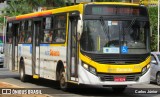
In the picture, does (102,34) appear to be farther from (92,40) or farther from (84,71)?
(84,71)

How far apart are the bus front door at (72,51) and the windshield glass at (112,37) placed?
2.16 ft

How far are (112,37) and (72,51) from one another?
166 centimetres

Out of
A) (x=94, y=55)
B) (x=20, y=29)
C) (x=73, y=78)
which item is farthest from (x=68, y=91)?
(x=20, y=29)

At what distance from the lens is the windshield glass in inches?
612

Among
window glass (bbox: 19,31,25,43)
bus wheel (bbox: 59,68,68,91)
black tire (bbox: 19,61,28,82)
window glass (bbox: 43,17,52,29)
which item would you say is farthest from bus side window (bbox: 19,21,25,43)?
bus wheel (bbox: 59,68,68,91)

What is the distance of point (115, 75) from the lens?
15328 millimetres

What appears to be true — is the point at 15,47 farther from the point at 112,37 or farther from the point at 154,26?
the point at 154,26

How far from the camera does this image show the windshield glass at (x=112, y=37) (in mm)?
15547

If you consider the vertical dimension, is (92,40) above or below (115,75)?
above

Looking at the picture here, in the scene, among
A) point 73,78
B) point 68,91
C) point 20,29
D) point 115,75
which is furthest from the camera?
point 20,29

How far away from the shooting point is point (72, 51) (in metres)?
16.6

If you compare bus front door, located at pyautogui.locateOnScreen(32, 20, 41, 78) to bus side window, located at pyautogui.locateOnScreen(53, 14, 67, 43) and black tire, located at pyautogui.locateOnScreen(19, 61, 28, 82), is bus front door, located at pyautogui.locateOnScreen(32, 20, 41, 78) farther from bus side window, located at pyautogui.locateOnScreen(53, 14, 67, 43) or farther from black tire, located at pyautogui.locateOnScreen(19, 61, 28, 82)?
bus side window, located at pyautogui.locateOnScreen(53, 14, 67, 43)

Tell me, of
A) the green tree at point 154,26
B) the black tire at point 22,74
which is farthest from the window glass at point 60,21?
the green tree at point 154,26

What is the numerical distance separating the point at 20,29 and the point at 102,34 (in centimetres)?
805
